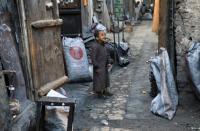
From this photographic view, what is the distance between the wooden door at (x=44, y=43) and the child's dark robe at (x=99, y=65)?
1.22 meters

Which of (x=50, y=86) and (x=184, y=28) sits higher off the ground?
(x=184, y=28)

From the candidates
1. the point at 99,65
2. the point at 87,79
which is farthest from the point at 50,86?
the point at 87,79

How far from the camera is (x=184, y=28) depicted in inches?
289

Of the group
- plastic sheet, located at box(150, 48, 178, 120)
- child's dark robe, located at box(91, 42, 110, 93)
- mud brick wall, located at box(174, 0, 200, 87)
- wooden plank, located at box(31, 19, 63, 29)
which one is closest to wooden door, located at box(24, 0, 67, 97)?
wooden plank, located at box(31, 19, 63, 29)

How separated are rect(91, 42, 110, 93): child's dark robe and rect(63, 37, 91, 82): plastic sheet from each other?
0.76 metres

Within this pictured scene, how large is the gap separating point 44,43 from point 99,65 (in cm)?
206

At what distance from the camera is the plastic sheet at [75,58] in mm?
8336

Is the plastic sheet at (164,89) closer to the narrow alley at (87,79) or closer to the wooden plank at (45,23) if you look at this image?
the narrow alley at (87,79)

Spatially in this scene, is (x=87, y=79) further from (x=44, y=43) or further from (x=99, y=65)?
(x=44, y=43)

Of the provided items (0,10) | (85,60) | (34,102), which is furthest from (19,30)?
(85,60)

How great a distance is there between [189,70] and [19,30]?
2.98m

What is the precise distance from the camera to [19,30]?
5.23m

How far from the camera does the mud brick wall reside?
23.6ft

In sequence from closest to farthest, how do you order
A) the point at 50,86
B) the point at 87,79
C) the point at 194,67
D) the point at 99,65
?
1. the point at 50,86
2. the point at 194,67
3. the point at 99,65
4. the point at 87,79
